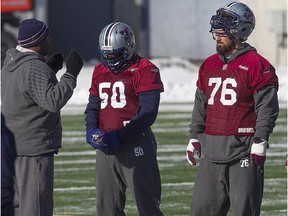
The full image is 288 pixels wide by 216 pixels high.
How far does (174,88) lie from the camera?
24.7 meters

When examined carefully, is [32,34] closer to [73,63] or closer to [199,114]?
[73,63]

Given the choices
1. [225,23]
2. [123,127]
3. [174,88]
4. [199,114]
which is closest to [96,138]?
[123,127]

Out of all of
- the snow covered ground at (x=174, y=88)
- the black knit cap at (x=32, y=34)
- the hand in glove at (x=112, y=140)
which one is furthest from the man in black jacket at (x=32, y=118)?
the snow covered ground at (x=174, y=88)

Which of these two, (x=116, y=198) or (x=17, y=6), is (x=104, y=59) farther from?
(x=17, y=6)

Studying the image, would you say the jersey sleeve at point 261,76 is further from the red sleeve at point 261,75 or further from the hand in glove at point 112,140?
the hand in glove at point 112,140

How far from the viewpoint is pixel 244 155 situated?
→ 8547 mm

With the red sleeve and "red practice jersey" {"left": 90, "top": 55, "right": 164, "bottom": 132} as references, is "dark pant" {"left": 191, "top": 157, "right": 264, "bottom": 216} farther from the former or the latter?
"red practice jersey" {"left": 90, "top": 55, "right": 164, "bottom": 132}

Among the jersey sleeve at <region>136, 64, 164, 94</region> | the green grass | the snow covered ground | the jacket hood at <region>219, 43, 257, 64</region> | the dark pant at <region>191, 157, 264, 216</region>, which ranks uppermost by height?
the jacket hood at <region>219, 43, 257, 64</region>

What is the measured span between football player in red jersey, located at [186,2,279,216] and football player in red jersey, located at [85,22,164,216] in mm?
336

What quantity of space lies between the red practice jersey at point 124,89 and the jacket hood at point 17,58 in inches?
20.4

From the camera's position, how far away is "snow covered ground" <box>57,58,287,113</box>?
2304 centimetres

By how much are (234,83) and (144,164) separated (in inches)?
34.9

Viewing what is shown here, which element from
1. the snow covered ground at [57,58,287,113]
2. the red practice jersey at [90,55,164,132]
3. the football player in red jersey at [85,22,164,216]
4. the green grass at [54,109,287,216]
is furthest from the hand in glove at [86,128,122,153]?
the snow covered ground at [57,58,287,113]

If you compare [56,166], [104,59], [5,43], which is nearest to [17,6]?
[5,43]
